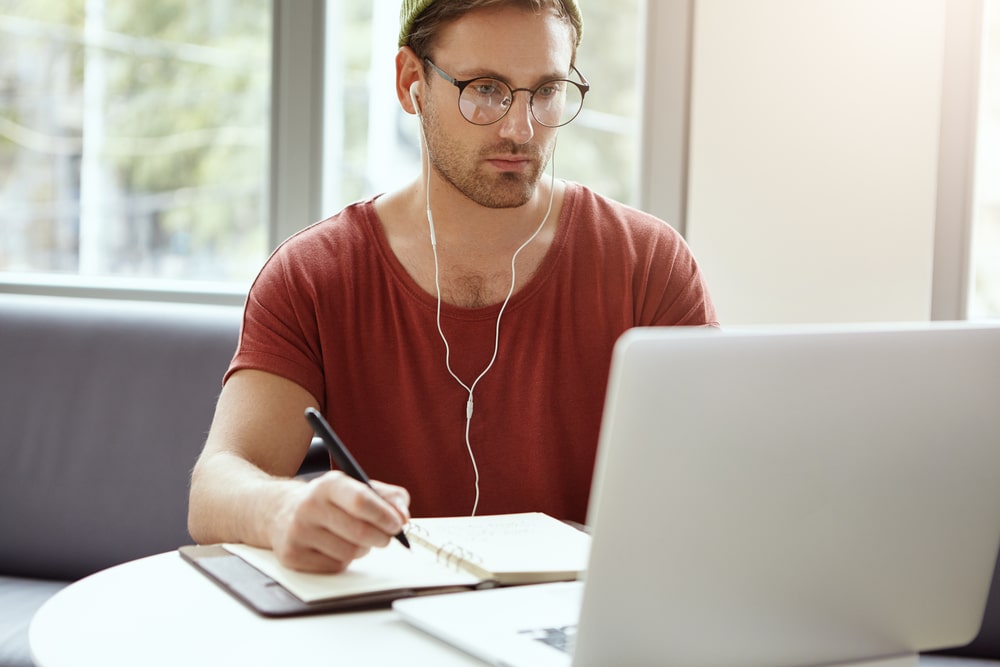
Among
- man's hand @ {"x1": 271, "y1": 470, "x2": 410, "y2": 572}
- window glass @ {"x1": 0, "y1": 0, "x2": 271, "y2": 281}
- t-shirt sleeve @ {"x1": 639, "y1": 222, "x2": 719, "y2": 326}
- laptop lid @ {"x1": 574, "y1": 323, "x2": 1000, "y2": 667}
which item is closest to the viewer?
laptop lid @ {"x1": 574, "y1": 323, "x2": 1000, "y2": 667}

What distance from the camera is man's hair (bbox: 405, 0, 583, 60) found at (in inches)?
61.9

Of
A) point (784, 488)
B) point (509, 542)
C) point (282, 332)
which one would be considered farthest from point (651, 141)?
point (784, 488)

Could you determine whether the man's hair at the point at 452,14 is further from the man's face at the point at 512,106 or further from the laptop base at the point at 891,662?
the laptop base at the point at 891,662

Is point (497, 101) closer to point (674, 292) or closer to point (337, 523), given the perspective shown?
point (674, 292)

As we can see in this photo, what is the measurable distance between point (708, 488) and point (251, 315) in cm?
100

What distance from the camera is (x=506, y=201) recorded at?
1.64m

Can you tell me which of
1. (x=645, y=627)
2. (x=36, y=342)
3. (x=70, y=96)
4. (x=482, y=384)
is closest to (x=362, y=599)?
(x=645, y=627)

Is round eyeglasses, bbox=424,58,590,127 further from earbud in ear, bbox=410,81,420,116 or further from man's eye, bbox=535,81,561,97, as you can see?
earbud in ear, bbox=410,81,420,116

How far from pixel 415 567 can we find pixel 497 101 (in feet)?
2.56

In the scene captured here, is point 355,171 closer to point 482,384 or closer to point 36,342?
point 36,342

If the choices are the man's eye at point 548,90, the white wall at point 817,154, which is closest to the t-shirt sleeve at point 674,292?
the man's eye at point 548,90

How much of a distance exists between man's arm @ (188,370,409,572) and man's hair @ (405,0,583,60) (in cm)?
57

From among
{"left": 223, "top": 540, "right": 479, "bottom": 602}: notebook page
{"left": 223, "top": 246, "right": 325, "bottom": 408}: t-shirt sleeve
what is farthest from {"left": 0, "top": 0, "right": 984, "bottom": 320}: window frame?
{"left": 223, "top": 540, "right": 479, "bottom": 602}: notebook page

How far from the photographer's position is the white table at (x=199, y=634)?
85cm
